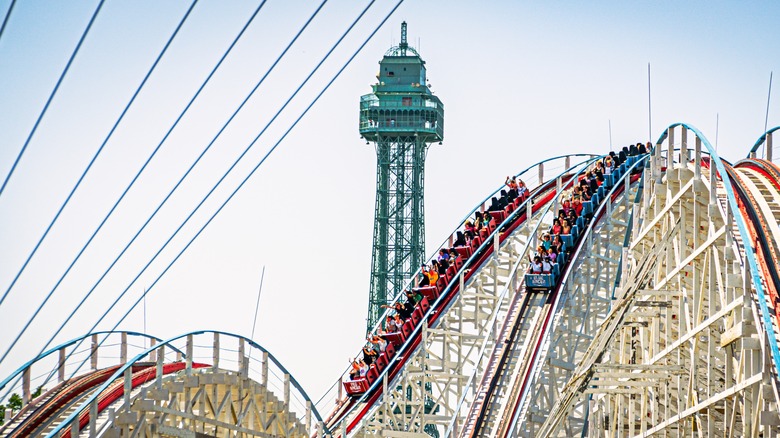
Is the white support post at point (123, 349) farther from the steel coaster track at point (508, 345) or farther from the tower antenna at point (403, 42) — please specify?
the tower antenna at point (403, 42)

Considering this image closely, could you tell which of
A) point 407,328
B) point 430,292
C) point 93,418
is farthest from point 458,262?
point 93,418

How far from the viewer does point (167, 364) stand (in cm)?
3050

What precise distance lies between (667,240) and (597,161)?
10362 mm

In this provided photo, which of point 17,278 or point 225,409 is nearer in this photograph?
point 17,278

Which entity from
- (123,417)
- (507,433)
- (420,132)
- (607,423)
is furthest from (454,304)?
(420,132)

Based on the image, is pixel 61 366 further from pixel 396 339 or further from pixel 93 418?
pixel 396 339

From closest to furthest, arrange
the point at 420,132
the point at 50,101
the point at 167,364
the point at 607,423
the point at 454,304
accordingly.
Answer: the point at 50,101 → the point at 167,364 → the point at 607,423 → the point at 454,304 → the point at 420,132

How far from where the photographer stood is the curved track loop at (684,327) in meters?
24.4

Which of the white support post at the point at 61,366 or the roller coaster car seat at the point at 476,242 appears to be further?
the roller coaster car seat at the point at 476,242

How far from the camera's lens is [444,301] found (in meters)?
38.3

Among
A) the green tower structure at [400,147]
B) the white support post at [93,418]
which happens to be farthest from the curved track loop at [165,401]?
the green tower structure at [400,147]

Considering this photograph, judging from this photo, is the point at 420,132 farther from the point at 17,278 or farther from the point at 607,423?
the point at 17,278

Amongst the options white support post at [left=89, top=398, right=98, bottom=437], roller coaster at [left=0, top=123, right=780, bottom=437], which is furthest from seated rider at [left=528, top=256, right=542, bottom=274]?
white support post at [left=89, top=398, right=98, bottom=437]

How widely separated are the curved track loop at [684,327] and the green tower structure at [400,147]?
37.7 meters
